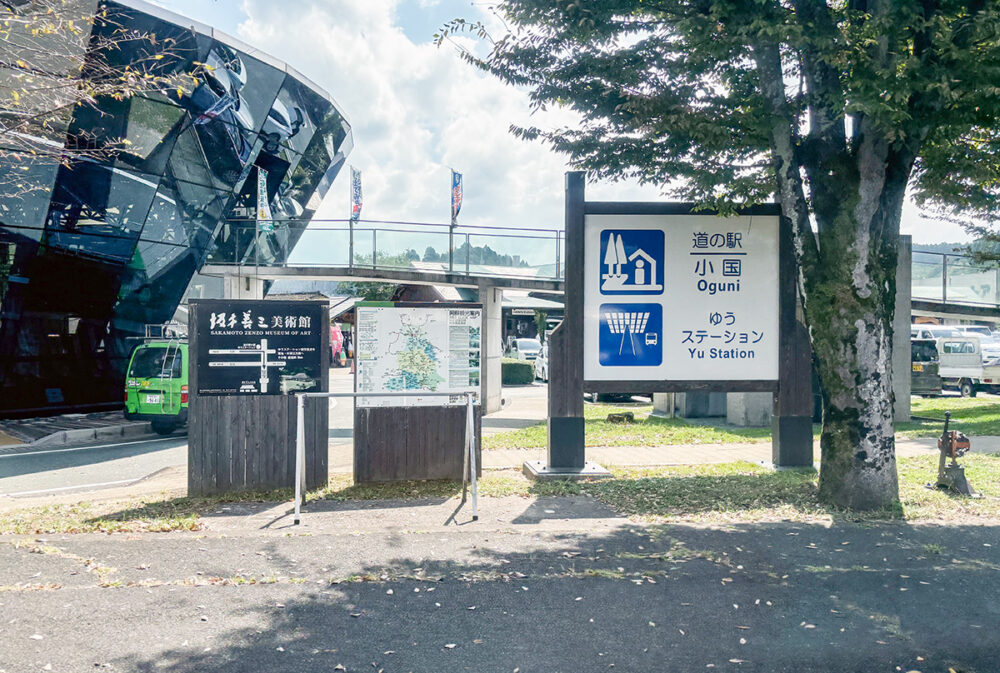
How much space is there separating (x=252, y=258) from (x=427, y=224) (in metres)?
5.12

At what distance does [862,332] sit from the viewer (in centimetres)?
741

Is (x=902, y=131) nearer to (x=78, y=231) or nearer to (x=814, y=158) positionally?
Result: (x=814, y=158)

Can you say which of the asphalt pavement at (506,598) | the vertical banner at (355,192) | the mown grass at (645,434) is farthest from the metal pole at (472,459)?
the vertical banner at (355,192)

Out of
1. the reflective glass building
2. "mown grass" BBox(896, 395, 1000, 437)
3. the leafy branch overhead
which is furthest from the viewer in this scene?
the reflective glass building

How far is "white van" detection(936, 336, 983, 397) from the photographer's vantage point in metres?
25.4

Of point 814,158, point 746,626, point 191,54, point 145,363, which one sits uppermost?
point 191,54

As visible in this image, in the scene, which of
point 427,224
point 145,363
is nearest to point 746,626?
point 145,363

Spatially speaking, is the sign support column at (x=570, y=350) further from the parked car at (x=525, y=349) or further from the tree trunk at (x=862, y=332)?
the parked car at (x=525, y=349)

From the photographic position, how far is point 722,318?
30.8ft

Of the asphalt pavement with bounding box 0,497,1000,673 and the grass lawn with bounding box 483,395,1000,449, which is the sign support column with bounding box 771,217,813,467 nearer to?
the asphalt pavement with bounding box 0,497,1000,673

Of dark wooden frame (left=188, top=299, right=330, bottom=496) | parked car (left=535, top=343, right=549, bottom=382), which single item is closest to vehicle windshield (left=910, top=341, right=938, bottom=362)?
parked car (left=535, top=343, right=549, bottom=382)

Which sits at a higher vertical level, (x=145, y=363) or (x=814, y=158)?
(x=814, y=158)

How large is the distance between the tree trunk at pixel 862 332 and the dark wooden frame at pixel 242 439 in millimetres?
5448

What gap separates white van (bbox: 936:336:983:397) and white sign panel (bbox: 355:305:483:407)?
22.2 m
